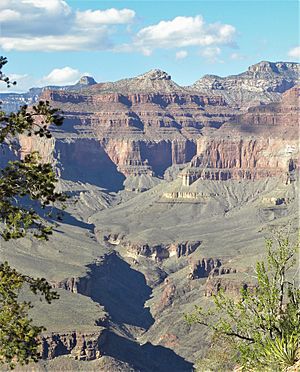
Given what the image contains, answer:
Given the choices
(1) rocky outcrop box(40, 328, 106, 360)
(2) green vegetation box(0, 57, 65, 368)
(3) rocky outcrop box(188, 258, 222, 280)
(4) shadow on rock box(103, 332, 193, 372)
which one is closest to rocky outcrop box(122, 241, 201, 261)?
(3) rocky outcrop box(188, 258, 222, 280)

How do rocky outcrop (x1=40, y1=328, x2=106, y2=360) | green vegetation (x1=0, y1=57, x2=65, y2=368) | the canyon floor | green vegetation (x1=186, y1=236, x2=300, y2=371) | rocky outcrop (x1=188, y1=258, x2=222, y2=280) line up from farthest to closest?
rocky outcrop (x1=188, y1=258, x2=222, y2=280) < the canyon floor < rocky outcrop (x1=40, y1=328, x2=106, y2=360) < green vegetation (x1=186, y1=236, x2=300, y2=371) < green vegetation (x1=0, y1=57, x2=65, y2=368)

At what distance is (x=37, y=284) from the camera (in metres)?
19.2

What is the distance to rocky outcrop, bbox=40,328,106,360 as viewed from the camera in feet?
275

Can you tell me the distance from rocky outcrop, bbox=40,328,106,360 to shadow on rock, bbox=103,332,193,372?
292 cm

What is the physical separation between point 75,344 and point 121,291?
67.9 m

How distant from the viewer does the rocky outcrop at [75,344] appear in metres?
83.9

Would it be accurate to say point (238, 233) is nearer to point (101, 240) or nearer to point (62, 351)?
point (101, 240)

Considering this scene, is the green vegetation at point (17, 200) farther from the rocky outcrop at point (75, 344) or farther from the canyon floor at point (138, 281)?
the rocky outcrop at point (75, 344)

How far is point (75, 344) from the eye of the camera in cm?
8606

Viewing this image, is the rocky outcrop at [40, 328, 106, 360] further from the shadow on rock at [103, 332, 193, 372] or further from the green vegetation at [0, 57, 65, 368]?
the green vegetation at [0, 57, 65, 368]

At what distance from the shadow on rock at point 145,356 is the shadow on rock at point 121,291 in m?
17.3

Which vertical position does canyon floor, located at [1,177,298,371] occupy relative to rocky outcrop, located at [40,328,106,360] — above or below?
below

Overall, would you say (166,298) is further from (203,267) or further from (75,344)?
(75,344)

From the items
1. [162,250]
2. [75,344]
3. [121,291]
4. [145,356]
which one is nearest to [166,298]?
[121,291]
